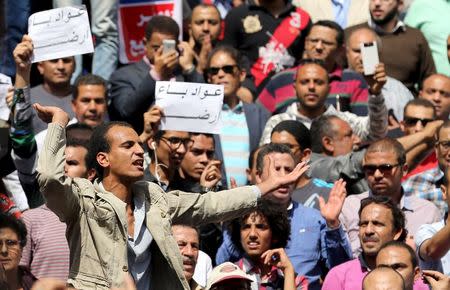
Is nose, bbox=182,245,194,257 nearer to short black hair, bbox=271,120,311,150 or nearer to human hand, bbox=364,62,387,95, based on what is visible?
short black hair, bbox=271,120,311,150

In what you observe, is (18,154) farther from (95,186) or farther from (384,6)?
(384,6)

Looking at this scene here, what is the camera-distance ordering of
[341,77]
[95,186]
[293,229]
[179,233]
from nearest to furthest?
[95,186] < [179,233] < [293,229] < [341,77]

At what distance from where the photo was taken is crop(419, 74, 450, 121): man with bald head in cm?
1449

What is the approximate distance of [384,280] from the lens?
31.5 ft

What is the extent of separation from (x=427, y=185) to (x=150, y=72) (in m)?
2.55

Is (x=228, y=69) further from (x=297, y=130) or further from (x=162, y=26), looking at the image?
(x=297, y=130)

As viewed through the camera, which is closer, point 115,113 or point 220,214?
point 220,214

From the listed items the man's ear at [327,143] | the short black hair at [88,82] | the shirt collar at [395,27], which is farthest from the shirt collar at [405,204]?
the shirt collar at [395,27]

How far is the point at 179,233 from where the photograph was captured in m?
10.6

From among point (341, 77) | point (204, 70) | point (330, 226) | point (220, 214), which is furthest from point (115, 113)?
point (220, 214)

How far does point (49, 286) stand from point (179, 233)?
15.0 ft

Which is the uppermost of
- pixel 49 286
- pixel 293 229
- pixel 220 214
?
pixel 49 286

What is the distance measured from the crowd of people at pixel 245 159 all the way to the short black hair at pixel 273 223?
1 centimetres

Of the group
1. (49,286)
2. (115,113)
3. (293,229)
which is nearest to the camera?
(49,286)
